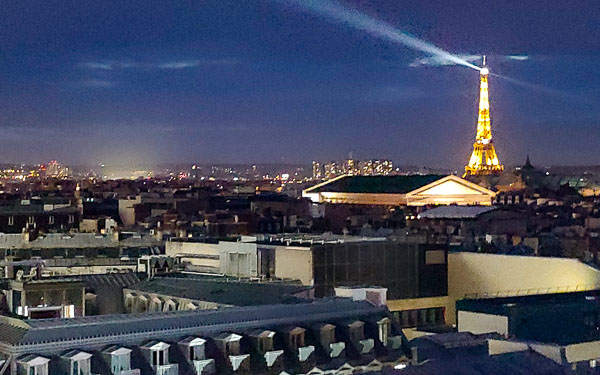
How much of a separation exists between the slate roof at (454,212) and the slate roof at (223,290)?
53823mm

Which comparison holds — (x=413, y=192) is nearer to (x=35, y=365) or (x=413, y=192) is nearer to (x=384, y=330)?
(x=384, y=330)

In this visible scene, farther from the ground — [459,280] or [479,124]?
[479,124]

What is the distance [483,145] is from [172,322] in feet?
569

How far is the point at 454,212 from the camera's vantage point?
308 feet

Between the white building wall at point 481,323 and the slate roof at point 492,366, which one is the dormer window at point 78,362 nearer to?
the slate roof at point 492,366

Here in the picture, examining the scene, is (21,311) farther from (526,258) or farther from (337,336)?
(526,258)

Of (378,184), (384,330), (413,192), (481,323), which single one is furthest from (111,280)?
(378,184)

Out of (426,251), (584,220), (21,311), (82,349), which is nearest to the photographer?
(82,349)

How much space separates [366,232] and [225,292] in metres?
31.9

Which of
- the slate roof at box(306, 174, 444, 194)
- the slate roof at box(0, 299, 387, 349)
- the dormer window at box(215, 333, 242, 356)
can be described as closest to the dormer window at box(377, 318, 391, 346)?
the slate roof at box(0, 299, 387, 349)

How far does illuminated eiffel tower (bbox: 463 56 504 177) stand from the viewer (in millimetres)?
184750

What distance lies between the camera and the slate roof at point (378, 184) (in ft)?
405

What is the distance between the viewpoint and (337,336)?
26172 millimetres

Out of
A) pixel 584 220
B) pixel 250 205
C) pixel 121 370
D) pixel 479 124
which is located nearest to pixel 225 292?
pixel 121 370
